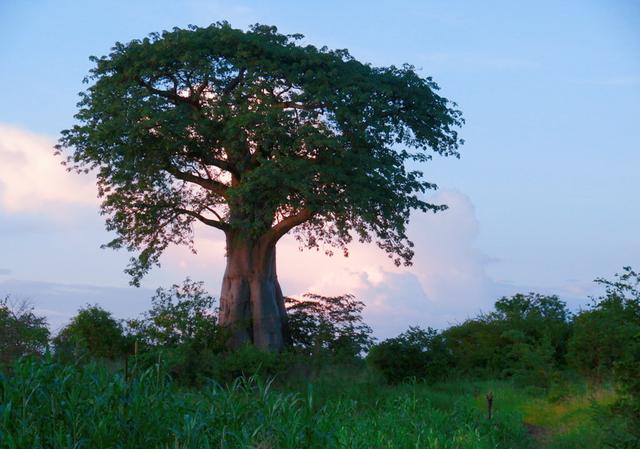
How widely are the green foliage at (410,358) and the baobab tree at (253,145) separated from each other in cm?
381

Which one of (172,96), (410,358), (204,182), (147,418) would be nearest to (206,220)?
(204,182)

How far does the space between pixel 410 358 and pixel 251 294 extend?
259 inches

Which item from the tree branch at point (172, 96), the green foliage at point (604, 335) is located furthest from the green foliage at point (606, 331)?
the tree branch at point (172, 96)

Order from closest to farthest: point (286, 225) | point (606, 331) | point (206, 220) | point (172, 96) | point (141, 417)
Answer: point (141, 417) → point (606, 331) → point (172, 96) → point (286, 225) → point (206, 220)

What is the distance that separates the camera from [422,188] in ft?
88.7

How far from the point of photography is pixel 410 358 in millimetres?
23469

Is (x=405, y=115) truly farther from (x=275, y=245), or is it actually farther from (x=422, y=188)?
(x=275, y=245)

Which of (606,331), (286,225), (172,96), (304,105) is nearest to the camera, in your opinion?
(606,331)

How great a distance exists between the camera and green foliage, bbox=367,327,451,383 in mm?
23141

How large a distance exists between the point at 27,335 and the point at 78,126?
1027cm

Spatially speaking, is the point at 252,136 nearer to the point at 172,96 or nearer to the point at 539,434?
the point at 172,96

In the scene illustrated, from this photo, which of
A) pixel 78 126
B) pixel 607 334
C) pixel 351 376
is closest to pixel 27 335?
pixel 351 376

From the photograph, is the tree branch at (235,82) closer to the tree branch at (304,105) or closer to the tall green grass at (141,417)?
the tree branch at (304,105)

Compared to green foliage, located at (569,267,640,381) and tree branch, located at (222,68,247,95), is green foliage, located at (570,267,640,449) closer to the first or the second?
green foliage, located at (569,267,640,381)
